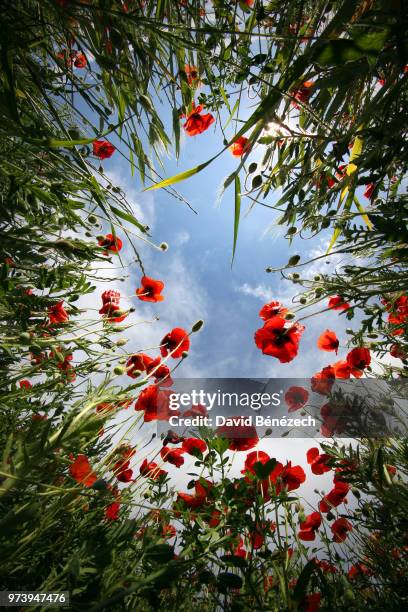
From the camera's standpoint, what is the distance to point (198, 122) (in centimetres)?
156

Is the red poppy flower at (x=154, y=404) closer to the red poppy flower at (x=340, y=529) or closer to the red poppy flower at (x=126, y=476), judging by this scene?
the red poppy flower at (x=126, y=476)

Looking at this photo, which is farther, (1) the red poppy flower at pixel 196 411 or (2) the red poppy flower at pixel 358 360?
(2) the red poppy flower at pixel 358 360

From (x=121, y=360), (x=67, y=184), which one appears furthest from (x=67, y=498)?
(x=67, y=184)

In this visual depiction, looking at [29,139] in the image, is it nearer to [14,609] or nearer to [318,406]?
[14,609]

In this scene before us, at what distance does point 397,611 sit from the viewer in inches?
31.7

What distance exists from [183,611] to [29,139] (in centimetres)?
148

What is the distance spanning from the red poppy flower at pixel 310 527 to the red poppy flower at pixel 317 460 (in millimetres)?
325

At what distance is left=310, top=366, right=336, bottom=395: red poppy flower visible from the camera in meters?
1.89

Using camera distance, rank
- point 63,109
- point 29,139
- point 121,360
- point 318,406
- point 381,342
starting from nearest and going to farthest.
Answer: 1. point 29,139
2. point 121,360
3. point 63,109
4. point 381,342
5. point 318,406

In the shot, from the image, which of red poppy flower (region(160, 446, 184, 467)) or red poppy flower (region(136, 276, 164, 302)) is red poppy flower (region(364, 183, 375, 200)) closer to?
red poppy flower (region(136, 276, 164, 302))

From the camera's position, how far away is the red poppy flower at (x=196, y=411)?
1459 mm

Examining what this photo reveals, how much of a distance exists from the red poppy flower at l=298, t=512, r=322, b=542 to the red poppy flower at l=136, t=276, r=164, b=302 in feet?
4.74

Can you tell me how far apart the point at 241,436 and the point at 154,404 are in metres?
0.48

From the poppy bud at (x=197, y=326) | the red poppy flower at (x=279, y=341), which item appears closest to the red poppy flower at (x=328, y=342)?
the red poppy flower at (x=279, y=341)
